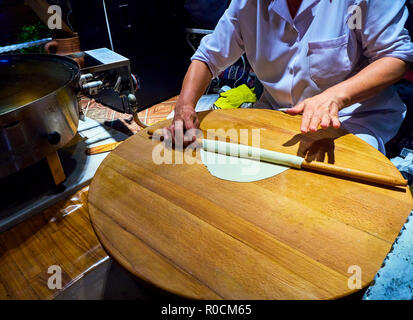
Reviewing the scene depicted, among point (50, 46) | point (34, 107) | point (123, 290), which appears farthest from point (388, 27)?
point (50, 46)

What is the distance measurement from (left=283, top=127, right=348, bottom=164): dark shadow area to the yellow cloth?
189 centimetres

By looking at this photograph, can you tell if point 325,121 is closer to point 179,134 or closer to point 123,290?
point 179,134

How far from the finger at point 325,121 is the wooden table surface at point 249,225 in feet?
0.45

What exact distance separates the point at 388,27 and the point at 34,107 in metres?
1.68

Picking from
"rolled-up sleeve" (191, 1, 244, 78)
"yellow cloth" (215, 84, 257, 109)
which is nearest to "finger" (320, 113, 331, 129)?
"rolled-up sleeve" (191, 1, 244, 78)

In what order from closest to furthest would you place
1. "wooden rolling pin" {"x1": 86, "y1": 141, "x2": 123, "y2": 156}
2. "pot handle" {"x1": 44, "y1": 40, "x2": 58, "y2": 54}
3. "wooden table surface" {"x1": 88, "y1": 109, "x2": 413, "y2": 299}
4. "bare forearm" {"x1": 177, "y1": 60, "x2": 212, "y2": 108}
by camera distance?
"wooden table surface" {"x1": 88, "y1": 109, "x2": 413, "y2": 299} → "bare forearm" {"x1": 177, "y1": 60, "x2": 212, "y2": 108} → "wooden rolling pin" {"x1": 86, "y1": 141, "x2": 123, "y2": 156} → "pot handle" {"x1": 44, "y1": 40, "x2": 58, "y2": 54}

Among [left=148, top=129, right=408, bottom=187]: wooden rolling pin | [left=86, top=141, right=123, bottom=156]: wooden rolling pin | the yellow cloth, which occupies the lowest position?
the yellow cloth

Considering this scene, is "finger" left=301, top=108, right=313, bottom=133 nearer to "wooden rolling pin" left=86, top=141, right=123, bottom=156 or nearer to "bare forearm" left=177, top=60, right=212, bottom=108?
"bare forearm" left=177, top=60, right=212, bottom=108

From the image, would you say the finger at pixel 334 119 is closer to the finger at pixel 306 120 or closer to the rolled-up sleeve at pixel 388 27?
the finger at pixel 306 120

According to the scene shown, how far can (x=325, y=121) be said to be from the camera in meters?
1.11

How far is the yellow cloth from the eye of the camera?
10.4 ft

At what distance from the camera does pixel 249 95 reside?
321 centimetres

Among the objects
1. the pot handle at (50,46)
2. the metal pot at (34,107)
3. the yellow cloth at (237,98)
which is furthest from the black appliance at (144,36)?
the metal pot at (34,107)
